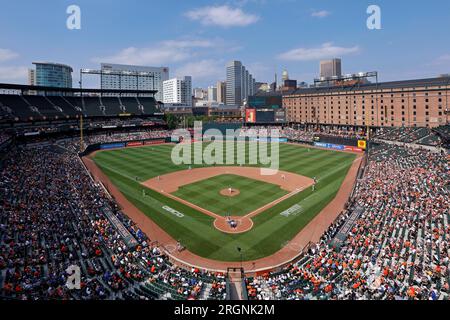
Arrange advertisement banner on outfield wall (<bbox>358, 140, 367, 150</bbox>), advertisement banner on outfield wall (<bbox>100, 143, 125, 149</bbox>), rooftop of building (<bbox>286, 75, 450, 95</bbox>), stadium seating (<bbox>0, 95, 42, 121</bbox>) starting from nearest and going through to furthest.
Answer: advertisement banner on outfield wall (<bbox>358, 140, 367, 150</bbox>)
stadium seating (<bbox>0, 95, 42, 121</bbox>)
advertisement banner on outfield wall (<bbox>100, 143, 125, 149</bbox>)
rooftop of building (<bbox>286, 75, 450, 95</bbox>)

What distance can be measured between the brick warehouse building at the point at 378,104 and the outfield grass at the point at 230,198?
3919 cm

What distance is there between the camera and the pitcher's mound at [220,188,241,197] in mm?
38028

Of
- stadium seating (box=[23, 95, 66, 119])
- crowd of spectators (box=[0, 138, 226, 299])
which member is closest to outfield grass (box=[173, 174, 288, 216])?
crowd of spectators (box=[0, 138, 226, 299])

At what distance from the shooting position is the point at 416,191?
32.7m

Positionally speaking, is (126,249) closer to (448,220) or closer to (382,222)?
(382,222)

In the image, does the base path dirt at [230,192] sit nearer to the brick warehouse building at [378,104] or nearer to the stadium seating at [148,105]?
the brick warehouse building at [378,104]

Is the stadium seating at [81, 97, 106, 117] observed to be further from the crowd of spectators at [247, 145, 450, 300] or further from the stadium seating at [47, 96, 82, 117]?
the crowd of spectators at [247, 145, 450, 300]

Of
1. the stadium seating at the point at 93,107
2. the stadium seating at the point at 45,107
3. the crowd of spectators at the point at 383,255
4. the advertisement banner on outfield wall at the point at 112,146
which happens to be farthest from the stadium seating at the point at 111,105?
the crowd of spectators at the point at 383,255

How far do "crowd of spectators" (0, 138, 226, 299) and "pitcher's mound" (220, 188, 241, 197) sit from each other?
44.0ft

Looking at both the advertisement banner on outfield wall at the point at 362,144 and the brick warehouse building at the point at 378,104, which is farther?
the brick warehouse building at the point at 378,104

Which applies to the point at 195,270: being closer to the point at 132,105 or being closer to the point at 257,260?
the point at 257,260

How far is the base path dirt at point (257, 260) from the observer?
74.5 ft

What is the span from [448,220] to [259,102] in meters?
85.7
